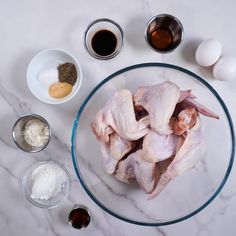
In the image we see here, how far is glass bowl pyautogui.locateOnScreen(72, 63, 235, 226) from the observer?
129 centimetres

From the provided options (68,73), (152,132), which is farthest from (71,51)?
(152,132)

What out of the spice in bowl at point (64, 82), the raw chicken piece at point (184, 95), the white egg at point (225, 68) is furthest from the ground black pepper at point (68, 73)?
the white egg at point (225, 68)

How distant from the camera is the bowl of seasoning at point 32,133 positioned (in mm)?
1309

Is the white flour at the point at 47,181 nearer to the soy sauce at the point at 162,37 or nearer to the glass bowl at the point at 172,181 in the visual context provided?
the glass bowl at the point at 172,181

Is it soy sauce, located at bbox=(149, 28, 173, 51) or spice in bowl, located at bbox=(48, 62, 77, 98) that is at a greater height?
soy sauce, located at bbox=(149, 28, 173, 51)

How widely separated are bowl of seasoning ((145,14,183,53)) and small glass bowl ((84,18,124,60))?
0.10 m

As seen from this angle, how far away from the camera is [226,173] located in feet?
4.22

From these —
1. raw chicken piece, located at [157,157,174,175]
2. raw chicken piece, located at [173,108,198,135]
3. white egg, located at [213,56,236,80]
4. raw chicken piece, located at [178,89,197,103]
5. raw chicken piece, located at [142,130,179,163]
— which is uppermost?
white egg, located at [213,56,236,80]

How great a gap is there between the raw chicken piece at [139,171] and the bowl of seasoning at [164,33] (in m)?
0.36

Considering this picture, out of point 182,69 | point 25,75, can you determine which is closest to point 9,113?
point 25,75

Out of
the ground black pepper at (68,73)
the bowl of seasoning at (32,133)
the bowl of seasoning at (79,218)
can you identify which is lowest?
the bowl of seasoning at (79,218)

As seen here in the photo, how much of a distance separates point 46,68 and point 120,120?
13.2 inches

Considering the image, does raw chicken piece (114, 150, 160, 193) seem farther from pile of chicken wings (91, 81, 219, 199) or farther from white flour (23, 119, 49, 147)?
white flour (23, 119, 49, 147)

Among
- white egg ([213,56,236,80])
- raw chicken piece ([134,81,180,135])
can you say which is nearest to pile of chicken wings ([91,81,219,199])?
raw chicken piece ([134,81,180,135])
